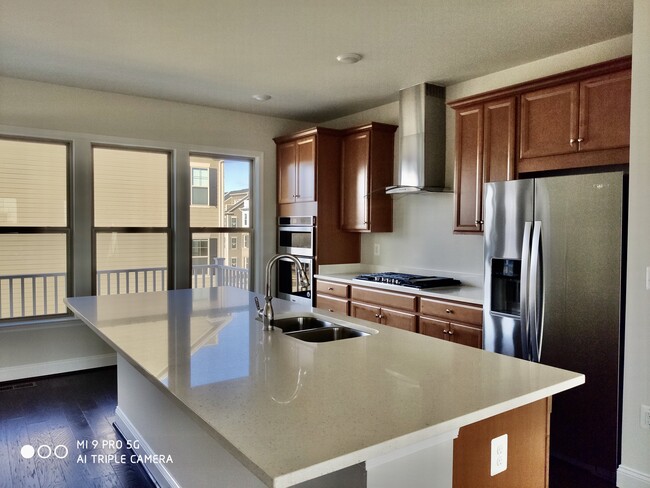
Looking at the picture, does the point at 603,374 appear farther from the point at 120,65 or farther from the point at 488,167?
the point at 120,65

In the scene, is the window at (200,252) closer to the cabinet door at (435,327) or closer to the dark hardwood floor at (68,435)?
the dark hardwood floor at (68,435)

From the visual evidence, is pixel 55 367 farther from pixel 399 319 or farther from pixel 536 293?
pixel 536 293

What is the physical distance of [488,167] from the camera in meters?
3.41

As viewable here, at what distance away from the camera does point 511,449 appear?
1.55 meters

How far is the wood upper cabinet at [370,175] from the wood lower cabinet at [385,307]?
74 cm

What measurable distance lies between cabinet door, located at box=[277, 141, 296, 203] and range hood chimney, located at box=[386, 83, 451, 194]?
137 cm

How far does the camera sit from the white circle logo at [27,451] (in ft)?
9.14

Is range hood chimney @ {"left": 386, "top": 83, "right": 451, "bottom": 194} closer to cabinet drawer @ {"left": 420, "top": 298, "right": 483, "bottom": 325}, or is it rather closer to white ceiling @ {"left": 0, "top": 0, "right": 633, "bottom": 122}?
white ceiling @ {"left": 0, "top": 0, "right": 633, "bottom": 122}

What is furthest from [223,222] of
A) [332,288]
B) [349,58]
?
[349,58]

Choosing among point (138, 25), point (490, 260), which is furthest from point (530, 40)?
point (138, 25)

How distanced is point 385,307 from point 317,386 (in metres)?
2.63

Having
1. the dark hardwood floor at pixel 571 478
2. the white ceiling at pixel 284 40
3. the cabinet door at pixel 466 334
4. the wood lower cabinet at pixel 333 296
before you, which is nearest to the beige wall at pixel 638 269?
the dark hardwood floor at pixel 571 478

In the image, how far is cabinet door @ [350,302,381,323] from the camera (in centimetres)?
412

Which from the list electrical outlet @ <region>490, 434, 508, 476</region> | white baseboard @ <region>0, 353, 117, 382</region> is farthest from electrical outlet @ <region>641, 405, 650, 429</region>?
white baseboard @ <region>0, 353, 117, 382</region>
